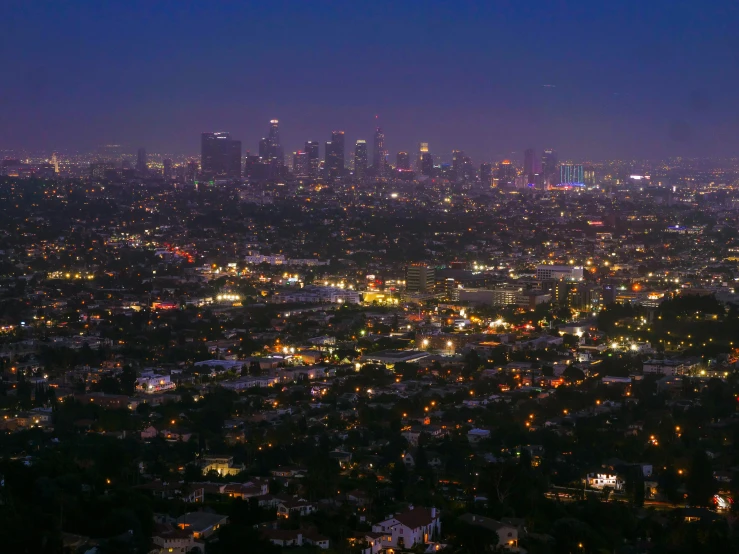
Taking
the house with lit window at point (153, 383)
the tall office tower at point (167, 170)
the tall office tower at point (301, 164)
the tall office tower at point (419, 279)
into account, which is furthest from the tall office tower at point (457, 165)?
the house with lit window at point (153, 383)

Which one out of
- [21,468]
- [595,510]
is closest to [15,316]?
[21,468]

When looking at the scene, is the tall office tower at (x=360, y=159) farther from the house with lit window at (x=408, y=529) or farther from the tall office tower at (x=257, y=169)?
the house with lit window at (x=408, y=529)

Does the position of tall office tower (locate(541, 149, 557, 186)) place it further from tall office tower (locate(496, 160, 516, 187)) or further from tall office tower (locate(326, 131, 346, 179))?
tall office tower (locate(326, 131, 346, 179))

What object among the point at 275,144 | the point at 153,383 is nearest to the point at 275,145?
the point at 275,144

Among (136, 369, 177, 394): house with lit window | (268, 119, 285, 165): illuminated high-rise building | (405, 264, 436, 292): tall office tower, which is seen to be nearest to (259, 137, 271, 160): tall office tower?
(268, 119, 285, 165): illuminated high-rise building

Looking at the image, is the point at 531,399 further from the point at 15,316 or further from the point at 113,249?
the point at 113,249

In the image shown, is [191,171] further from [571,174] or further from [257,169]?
[571,174]
